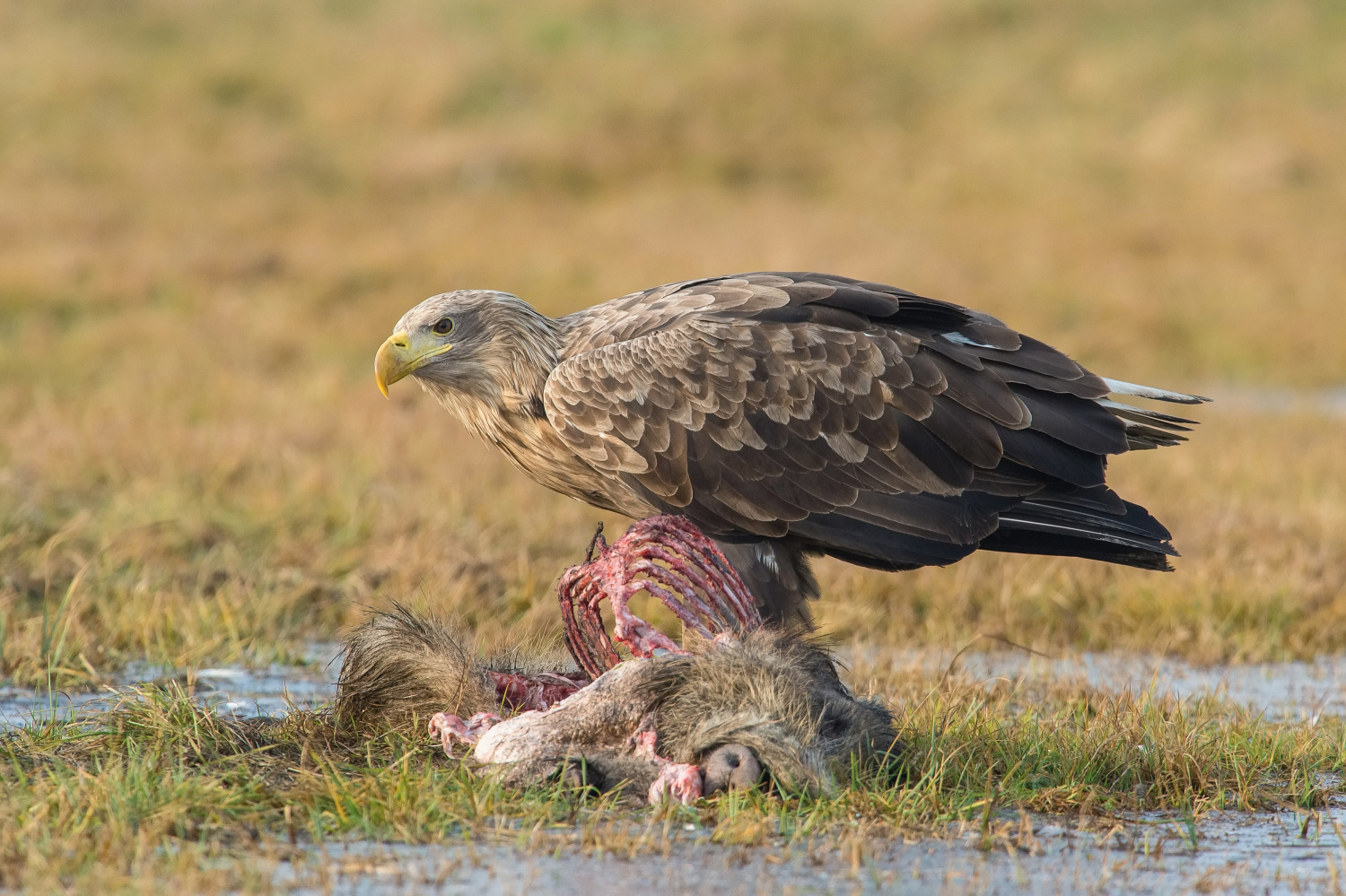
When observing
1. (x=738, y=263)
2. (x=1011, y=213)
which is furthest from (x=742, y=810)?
(x=1011, y=213)

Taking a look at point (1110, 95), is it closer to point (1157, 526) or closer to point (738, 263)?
point (738, 263)

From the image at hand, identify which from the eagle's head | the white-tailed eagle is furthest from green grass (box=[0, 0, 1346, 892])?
the eagle's head

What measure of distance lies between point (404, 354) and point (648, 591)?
1.34 m

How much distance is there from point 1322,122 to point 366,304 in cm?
1519

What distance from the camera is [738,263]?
15539mm

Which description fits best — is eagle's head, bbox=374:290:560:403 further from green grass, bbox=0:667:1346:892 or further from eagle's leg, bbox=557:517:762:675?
green grass, bbox=0:667:1346:892

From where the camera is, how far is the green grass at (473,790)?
3.43 m

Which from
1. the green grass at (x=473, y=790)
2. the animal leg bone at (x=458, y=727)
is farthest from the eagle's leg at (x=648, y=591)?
the green grass at (x=473, y=790)

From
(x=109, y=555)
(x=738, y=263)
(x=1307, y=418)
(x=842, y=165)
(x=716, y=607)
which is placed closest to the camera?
(x=716, y=607)

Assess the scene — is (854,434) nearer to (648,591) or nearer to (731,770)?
(648,591)

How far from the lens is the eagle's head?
5.14 m

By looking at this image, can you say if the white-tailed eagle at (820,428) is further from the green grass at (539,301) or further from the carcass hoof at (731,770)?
the carcass hoof at (731,770)

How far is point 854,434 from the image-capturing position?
5.00 m

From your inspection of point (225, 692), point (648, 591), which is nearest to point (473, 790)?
point (648, 591)
